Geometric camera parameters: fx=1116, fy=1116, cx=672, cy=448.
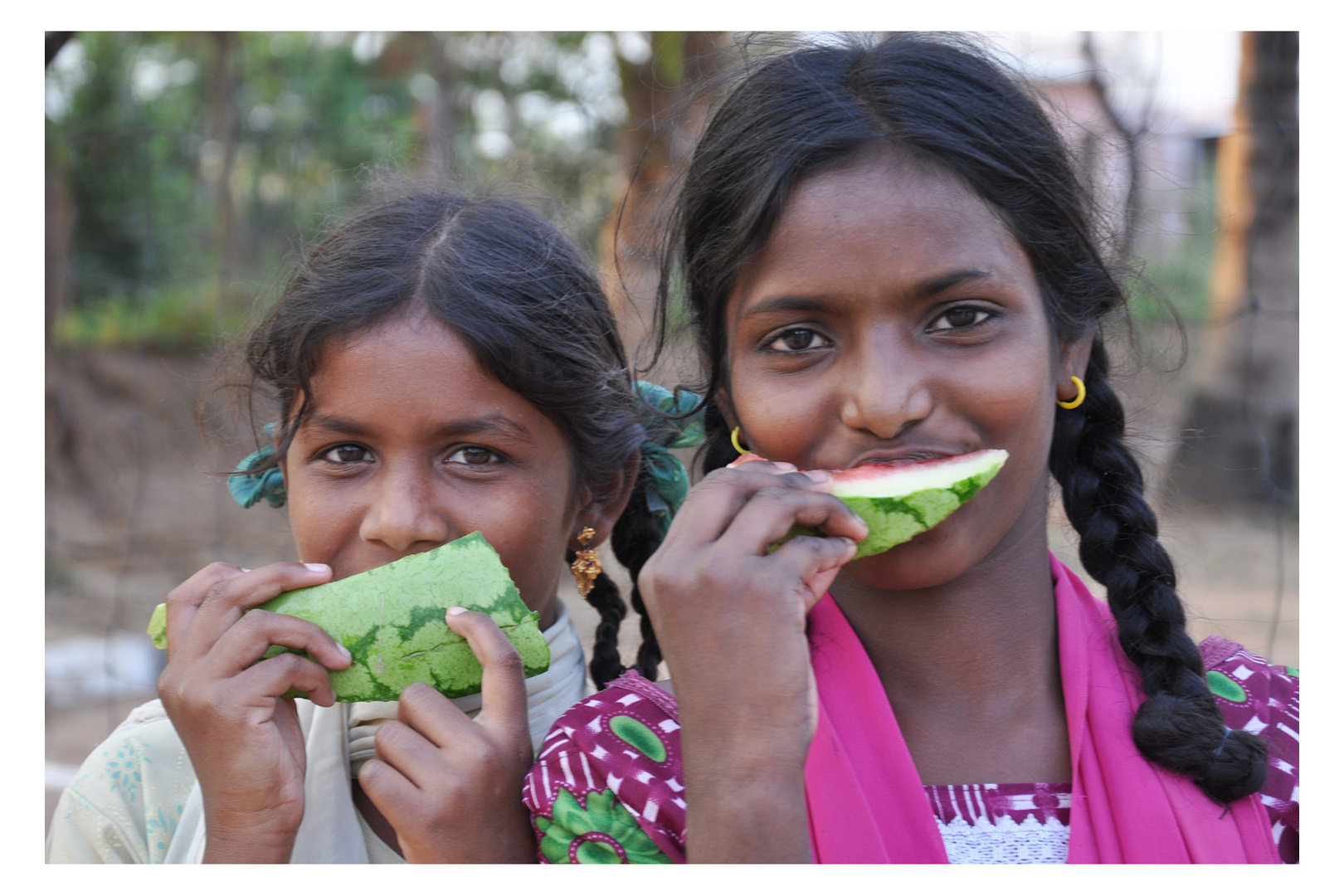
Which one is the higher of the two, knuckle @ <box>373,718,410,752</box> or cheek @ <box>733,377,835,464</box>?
cheek @ <box>733,377,835,464</box>

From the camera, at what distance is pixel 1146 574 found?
7.97ft

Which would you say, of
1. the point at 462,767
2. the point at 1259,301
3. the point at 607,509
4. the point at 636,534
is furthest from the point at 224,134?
the point at 1259,301

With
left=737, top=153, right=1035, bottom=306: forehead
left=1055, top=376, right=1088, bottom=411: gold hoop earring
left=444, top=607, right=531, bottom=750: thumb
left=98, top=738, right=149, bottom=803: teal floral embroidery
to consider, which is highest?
left=737, top=153, right=1035, bottom=306: forehead

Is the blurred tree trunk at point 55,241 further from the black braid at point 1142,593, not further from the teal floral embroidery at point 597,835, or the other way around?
the black braid at point 1142,593

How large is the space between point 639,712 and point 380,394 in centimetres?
89

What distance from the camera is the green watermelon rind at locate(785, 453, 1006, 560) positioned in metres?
1.96

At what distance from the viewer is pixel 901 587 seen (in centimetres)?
215

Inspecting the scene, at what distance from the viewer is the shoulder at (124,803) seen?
8.32 feet

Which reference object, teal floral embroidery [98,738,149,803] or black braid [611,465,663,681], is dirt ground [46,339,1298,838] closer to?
black braid [611,465,663,681]

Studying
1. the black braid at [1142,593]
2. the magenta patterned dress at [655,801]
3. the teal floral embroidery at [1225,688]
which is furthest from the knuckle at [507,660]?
the teal floral embroidery at [1225,688]

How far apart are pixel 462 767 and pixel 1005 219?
1.47m

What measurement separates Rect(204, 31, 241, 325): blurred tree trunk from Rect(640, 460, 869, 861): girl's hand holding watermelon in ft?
10.9

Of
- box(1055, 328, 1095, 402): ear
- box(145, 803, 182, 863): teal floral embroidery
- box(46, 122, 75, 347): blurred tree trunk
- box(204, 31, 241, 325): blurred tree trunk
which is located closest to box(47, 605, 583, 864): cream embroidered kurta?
box(145, 803, 182, 863): teal floral embroidery

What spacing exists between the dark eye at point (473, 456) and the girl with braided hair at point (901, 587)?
52 cm
